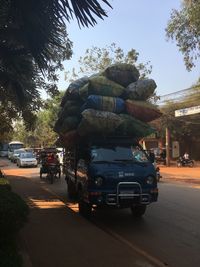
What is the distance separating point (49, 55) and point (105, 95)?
6.54 metres

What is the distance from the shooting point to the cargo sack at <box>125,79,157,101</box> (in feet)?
43.8

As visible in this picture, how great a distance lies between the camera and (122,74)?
13.8 meters

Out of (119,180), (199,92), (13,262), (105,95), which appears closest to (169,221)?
(119,180)

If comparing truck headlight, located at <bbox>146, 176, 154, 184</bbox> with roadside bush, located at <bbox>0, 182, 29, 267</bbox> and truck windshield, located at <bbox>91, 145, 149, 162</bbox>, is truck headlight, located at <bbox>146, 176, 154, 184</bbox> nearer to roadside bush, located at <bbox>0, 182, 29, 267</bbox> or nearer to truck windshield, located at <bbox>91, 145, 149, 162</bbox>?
truck windshield, located at <bbox>91, 145, 149, 162</bbox>

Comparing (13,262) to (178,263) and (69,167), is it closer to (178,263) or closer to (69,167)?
(178,263)

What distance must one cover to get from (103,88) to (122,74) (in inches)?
33.4

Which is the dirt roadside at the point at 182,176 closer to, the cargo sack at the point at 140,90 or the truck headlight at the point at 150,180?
the cargo sack at the point at 140,90

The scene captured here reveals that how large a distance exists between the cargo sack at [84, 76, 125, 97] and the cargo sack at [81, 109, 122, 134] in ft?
2.64

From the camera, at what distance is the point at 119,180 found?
10.9 m

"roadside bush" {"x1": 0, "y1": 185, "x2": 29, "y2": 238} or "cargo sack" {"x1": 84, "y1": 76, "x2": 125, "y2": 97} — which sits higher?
"cargo sack" {"x1": 84, "y1": 76, "x2": 125, "y2": 97}

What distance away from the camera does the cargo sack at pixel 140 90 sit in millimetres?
13359

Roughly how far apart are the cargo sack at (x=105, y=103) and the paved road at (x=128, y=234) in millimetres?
2787

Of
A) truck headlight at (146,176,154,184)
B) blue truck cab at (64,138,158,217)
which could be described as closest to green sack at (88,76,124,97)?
blue truck cab at (64,138,158,217)

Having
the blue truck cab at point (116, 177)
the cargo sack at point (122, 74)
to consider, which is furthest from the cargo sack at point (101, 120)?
the cargo sack at point (122, 74)
